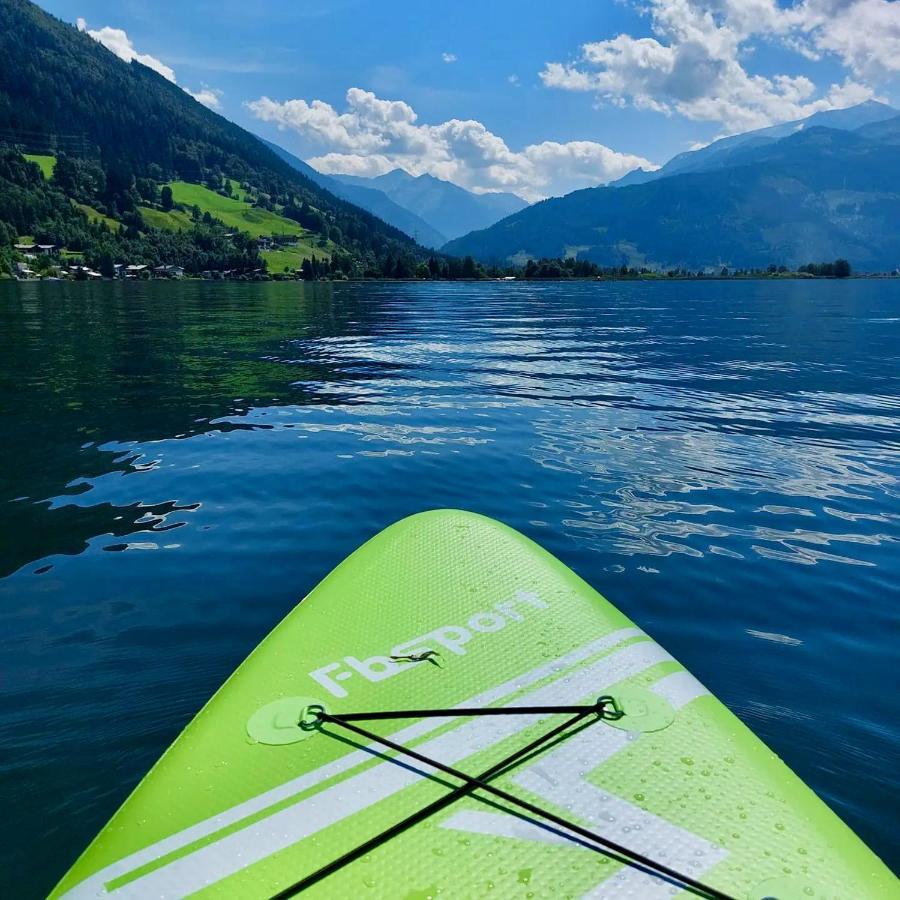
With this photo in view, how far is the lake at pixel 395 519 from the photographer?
5691mm

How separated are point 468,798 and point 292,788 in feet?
3.72

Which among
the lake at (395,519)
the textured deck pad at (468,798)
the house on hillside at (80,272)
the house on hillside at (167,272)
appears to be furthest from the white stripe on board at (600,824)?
the house on hillside at (167,272)

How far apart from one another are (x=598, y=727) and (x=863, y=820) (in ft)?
7.74

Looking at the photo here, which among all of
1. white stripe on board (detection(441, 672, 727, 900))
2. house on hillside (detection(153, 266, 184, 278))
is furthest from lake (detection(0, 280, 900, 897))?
house on hillside (detection(153, 266, 184, 278))

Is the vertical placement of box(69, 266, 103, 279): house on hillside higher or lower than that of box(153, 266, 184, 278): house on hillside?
lower

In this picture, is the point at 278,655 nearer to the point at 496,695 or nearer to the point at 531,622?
the point at 496,695

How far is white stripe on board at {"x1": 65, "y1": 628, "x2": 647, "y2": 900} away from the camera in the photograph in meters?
3.37

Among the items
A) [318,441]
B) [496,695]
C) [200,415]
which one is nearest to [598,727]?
[496,695]

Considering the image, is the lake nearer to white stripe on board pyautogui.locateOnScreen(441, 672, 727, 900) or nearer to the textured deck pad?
the textured deck pad

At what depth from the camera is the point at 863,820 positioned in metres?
4.86

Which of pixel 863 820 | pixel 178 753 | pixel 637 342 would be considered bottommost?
pixel 863 820

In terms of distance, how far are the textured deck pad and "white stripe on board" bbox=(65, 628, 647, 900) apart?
1cm

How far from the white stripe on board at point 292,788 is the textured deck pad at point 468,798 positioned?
0.01m

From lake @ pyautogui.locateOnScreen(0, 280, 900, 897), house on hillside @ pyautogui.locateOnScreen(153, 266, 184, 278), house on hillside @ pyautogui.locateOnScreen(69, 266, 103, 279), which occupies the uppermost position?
house on hillside @ pyautogui.locateOnScreen(153, 266, 184, 278)
